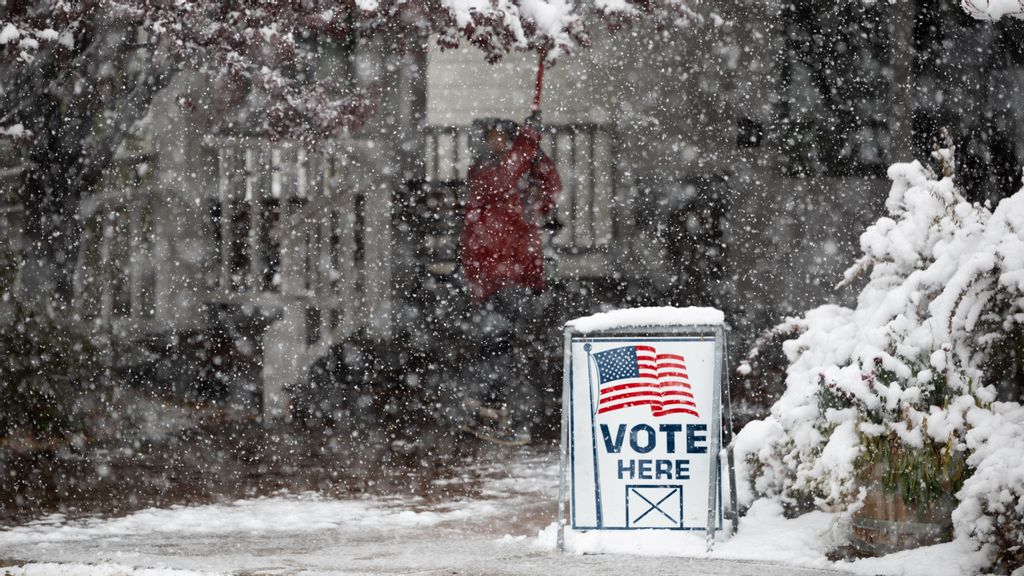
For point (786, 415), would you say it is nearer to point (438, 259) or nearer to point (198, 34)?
point (198, 34)

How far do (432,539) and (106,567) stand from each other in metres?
1.64

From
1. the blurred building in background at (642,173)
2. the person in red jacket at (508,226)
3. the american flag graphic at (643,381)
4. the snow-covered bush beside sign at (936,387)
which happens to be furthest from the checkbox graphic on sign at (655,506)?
the blurred building in background at (642,173)

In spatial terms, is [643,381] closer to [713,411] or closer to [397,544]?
[713,411]

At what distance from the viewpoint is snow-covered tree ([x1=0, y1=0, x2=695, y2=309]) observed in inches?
367

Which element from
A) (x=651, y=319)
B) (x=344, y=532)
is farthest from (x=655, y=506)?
(x=344, y=532)

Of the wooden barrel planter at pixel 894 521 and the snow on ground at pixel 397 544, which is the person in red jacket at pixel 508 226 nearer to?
the snow on ground at pixel 397 544

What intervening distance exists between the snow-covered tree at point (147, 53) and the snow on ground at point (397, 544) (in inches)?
155

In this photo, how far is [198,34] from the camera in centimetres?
951

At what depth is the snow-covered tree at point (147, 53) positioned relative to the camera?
9.31 m

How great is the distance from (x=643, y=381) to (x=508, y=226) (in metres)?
6.77

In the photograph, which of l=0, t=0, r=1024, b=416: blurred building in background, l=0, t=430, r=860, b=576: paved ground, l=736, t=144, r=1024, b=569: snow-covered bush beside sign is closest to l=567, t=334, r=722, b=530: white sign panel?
l=0, t=430, r=860, b=576: paved ground

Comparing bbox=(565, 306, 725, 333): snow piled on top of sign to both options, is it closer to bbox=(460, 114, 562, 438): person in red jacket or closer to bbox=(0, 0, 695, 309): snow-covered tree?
bbox=(0, 0, 695, 309): snow-covered tree

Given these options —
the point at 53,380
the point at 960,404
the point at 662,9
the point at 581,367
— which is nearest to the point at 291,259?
the point at 53,380

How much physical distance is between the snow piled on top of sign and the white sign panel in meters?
0.07
